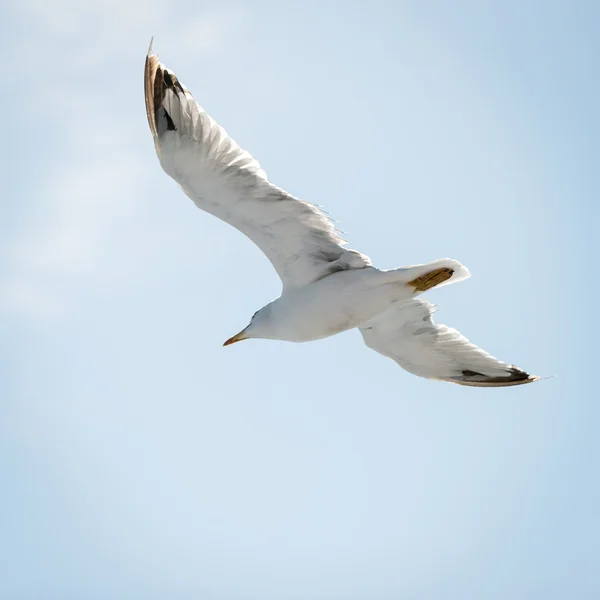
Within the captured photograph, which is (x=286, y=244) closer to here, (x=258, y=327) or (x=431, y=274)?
(x=258, y=327)

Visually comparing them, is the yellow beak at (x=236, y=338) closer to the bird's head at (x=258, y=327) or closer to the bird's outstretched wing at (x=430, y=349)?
the bird's head at (x=258, y=327)

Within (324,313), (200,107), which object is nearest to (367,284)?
(324,313)

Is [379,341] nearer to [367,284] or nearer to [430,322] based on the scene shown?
[430,322]

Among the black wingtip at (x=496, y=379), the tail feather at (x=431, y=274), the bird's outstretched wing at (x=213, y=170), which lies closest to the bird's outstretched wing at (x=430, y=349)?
the black wingtip at (x=496, y=379)

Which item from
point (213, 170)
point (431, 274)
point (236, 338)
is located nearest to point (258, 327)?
point (236, 338)

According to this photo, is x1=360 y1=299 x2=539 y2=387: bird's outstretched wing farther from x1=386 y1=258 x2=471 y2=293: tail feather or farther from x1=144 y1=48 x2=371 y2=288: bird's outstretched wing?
x1=144 y1=48 x2=371 y2=288: bird's outstretched wing
